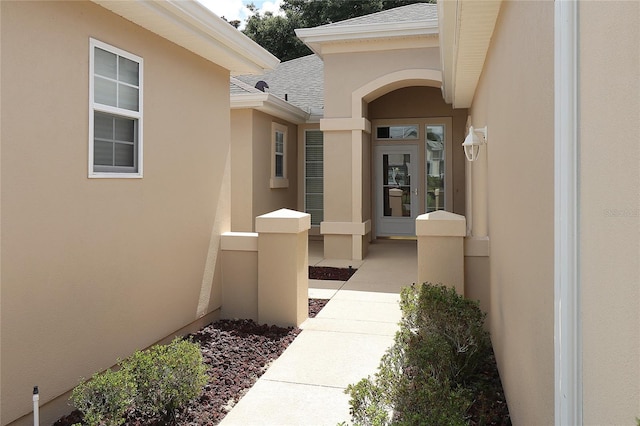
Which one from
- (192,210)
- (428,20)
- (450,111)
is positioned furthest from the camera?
(450,111)

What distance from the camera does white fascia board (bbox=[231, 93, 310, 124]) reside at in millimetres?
11367

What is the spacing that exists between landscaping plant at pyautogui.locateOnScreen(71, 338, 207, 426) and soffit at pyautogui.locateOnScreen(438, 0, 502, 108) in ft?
13.0

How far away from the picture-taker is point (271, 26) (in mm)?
32688

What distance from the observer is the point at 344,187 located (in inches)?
451

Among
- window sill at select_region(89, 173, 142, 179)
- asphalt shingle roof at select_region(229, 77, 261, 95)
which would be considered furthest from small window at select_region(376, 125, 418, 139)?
window sill at select_region(89, 173, 142, 179)

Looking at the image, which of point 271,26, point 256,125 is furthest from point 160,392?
point 271,26

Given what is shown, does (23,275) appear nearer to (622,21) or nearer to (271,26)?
(622,21)

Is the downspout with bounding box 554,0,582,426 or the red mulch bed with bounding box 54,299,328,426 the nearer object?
the downspout with bounding box 554,0,582,426

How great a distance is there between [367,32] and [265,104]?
9.39ft

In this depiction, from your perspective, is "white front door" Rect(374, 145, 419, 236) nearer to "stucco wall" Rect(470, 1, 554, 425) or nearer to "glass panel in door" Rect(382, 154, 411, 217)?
"glass panel in door" Rect(382, 154, 411, 217)

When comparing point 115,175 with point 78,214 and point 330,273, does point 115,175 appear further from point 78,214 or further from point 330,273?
point 330,273

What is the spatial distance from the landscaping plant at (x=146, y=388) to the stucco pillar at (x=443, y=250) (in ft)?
9.24

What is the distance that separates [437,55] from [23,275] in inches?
367

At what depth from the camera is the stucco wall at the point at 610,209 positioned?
1235 mm
